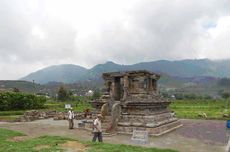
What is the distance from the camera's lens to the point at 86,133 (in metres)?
21.8

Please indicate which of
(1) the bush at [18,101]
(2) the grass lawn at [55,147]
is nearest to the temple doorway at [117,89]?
(2) the grass lawn at [55,147]

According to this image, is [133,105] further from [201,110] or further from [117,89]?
[201,110]

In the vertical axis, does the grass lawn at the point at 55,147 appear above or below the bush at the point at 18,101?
below

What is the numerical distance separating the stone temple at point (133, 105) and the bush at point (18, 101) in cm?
2313

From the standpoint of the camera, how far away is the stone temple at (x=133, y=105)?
72.9ft

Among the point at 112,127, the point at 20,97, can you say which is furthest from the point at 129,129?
the point at 20,97

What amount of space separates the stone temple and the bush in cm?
2313

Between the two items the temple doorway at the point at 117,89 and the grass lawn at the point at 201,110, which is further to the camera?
the grass lawn at the point at 201,110

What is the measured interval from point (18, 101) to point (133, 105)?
28127 millimetres

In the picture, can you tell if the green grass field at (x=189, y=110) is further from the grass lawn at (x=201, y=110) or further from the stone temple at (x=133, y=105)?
the stone temple at (x=133, y=105)

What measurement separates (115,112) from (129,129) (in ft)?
5.76

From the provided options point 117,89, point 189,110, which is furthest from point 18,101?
point 189,110

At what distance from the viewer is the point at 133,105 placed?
23.4 metres

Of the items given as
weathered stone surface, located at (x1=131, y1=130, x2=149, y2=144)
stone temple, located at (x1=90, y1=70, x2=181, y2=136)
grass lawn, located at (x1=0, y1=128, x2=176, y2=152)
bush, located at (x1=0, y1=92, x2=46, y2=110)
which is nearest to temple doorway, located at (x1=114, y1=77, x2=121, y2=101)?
stone temple, located at (x1=90, y1=70, x2=181, y2=136)
